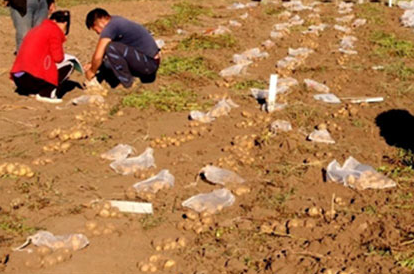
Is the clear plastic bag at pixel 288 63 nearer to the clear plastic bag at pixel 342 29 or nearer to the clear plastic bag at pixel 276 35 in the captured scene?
the clear plastic bag at pixel 276 35

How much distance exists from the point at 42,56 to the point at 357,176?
145 inches

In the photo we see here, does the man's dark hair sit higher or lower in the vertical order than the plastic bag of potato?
higher

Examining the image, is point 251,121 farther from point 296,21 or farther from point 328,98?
point 296,21

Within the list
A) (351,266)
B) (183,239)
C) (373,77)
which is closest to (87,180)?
(183,239)

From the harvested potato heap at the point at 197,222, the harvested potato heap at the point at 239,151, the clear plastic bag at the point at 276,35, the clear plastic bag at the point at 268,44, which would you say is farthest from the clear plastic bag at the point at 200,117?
the clear plastic bag at the point at 276,35

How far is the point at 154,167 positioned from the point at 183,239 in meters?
1.22

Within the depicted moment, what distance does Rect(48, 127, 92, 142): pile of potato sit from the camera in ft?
16.5

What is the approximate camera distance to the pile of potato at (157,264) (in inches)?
126

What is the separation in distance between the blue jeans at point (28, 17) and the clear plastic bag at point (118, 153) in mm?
3331

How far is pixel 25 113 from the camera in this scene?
5.79 meters

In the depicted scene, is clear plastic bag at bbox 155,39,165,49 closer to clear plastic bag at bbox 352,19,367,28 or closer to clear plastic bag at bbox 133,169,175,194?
clear plastic bag at bbox 352,19,367,28

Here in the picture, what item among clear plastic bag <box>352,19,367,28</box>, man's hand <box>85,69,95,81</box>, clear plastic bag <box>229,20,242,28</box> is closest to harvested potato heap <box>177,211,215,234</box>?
man's hand <box>85,69,95,81</box>

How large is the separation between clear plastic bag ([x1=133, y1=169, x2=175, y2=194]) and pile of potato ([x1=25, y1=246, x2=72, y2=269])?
919 mm

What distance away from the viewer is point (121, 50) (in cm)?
633
